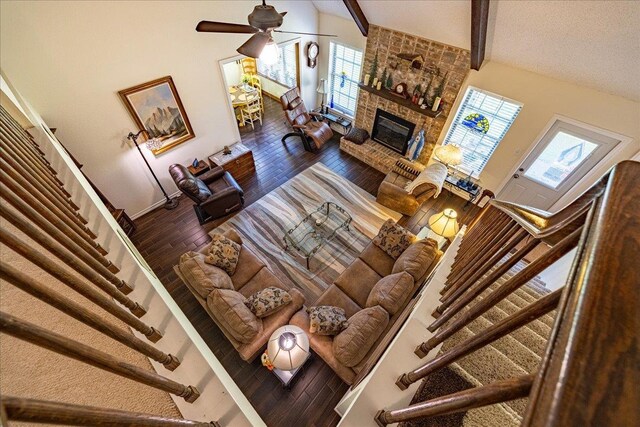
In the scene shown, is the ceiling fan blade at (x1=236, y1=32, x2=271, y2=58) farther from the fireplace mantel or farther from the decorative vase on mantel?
the decorative vase on mantel

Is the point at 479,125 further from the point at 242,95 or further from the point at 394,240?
the point at 242,95

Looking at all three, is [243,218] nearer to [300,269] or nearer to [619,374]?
[300,269]

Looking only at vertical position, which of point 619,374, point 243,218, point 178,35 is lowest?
point 243,218

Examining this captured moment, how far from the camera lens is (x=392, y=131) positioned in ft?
20.5

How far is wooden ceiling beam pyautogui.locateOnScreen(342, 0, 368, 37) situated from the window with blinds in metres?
1.77

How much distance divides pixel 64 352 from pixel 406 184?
5433 millimetres

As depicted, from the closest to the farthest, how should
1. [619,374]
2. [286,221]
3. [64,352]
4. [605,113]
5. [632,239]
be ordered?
[619,374]
[632,239]
[64,352]
[605,113]
[286,221]

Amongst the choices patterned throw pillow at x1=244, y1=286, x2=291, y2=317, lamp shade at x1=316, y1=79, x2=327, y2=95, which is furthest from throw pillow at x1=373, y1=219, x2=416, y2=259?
lamp shade at x1=316, y1=79, x2=327, y2=95

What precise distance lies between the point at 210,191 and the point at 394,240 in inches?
134

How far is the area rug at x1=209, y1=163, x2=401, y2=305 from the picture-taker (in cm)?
451

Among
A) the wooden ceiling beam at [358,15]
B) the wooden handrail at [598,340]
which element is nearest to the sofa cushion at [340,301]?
the wooden handrail at [598,340]

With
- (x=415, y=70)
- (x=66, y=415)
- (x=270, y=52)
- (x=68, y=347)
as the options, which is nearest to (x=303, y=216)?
(x=270, y=52)

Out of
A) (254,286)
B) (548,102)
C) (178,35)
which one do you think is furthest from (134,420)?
(548,102)

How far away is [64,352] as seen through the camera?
0.60 m
